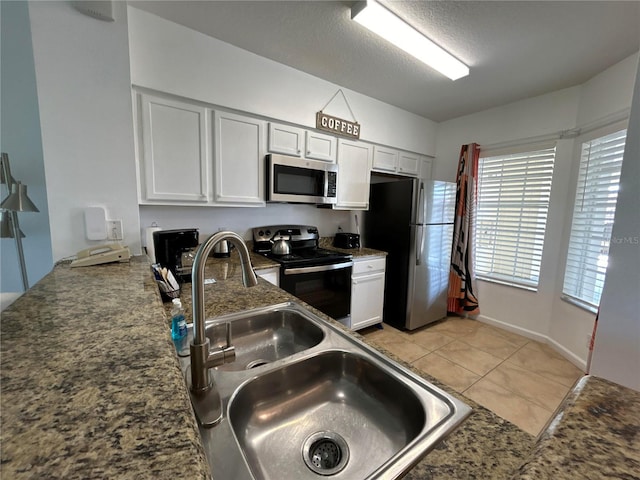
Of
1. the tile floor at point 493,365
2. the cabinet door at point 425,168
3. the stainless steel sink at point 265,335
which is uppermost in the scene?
the cabinet door at point 425,168

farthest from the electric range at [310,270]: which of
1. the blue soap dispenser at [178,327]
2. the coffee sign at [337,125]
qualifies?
the blue soap dispenser at [178,327]

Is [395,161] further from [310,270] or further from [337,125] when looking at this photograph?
[310,270]

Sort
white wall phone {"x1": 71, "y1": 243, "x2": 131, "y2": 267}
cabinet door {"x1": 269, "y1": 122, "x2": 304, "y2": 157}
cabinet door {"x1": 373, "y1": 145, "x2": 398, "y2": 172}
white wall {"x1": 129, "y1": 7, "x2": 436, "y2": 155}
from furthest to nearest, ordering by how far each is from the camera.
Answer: cabinet door {"x1": 373, "y1": 145, "x2": 398, "y2": 172} → cabinet door {"x1": 269, "y1": 122, "x2": 304, "y2": 157} → white wall {"x1": 129, "y1": 7, "x2": 436, "y2": 155} → white wall phone {"x1": 71, "y1": 243, "x2": 131, "y2": 267}

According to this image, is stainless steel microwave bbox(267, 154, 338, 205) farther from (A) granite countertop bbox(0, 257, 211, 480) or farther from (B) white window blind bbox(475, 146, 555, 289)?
(B) white window blind bbox(475, 146, 555, 289)

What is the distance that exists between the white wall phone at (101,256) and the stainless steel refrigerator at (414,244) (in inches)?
94.9

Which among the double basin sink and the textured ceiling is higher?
the textured ceiling

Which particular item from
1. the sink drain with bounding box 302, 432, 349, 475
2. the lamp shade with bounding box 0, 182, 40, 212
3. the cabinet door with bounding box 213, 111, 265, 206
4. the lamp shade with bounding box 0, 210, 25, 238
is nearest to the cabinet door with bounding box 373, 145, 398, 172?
the cabinet door with bounding box 213, 111, 265, 206

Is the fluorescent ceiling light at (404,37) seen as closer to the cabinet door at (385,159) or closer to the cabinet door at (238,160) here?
the cabinet door at (385,159)

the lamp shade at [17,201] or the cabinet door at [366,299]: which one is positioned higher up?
the lamp shade at [17,201]

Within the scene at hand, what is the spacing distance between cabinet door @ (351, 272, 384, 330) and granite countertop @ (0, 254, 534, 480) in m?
1.82

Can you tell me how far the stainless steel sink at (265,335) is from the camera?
3.30ft

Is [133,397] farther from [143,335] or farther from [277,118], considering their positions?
[277,118]

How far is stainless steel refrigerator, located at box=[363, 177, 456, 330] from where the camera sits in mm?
2689

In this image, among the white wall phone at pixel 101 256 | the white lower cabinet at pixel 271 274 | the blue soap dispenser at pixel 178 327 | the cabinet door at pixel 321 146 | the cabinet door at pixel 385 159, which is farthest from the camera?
the cabinet door at pixel 385 159
